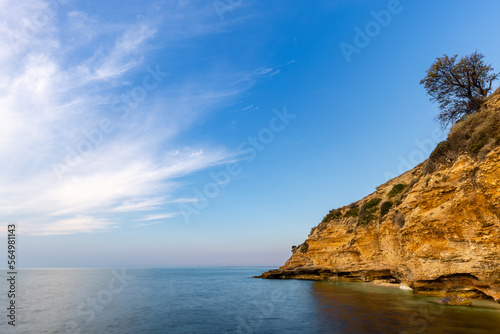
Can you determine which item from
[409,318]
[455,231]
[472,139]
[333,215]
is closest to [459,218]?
[455,231]

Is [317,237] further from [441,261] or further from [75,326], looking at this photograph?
[75,326]

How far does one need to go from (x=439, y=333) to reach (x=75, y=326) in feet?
73.4

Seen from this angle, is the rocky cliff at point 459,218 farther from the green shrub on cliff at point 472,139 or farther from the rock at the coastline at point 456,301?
the rock at the coastline at point 456,301

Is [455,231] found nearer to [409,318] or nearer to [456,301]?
[456,301]

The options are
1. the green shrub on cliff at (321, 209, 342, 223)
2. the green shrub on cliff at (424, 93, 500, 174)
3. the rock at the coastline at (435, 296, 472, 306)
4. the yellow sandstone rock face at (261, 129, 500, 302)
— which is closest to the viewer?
the yellow sandstone rock face at (261, 129, 500, 302)

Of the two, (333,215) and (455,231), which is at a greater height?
(333,215)

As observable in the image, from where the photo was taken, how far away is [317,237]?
54344 millimetres

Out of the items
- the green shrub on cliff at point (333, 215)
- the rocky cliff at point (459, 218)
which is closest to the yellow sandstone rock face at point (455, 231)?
the rocky cliff at point (459, 218)

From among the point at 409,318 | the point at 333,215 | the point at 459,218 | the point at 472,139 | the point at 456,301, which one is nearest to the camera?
the point at 409,318

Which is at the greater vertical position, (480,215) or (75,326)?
(480,215)

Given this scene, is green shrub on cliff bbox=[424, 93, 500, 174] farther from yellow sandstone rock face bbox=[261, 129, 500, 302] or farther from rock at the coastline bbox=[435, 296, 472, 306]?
rock at the coastline bbox=[435, 296, 472, 306]

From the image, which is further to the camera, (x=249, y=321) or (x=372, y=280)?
(x=372, y=280)

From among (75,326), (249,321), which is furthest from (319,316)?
(75,326)

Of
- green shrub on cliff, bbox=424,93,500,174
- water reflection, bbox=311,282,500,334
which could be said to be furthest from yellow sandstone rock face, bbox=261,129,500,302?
water reflection, bbox=311,282,500,334
